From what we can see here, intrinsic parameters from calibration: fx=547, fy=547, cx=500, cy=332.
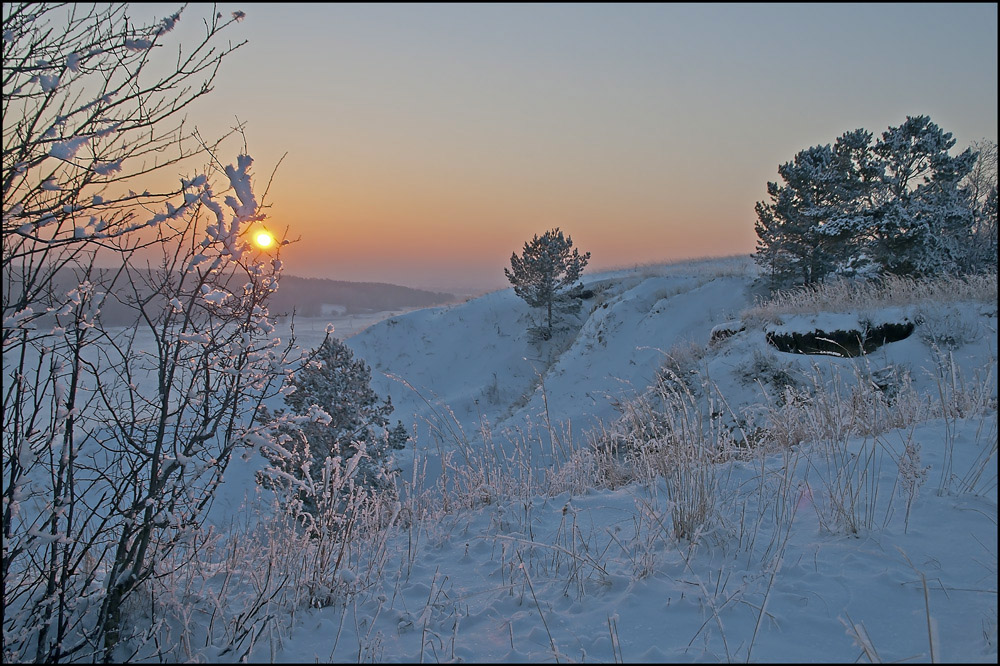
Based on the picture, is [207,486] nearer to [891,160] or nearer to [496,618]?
[496,618]

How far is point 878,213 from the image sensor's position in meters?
15.4

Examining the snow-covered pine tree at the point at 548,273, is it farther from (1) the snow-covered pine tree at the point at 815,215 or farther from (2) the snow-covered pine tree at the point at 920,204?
(2) the snow-covered pine tree at the point at 920,204

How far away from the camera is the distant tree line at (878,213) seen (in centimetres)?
1388

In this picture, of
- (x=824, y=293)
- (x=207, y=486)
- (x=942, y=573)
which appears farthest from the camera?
(x=824, y=293)

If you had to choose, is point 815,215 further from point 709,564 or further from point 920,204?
point 709,564

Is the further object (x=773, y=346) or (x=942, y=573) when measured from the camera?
(x=773, y=346)

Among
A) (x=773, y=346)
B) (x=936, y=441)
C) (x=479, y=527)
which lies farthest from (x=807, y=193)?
(x=479, y=527)

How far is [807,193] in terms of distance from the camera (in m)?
19.2

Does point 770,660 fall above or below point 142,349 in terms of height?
below

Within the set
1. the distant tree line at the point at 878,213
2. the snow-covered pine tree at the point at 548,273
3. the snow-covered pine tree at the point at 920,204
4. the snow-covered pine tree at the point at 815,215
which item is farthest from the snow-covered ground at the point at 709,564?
the snow-covered pine tree at the point at 548,273

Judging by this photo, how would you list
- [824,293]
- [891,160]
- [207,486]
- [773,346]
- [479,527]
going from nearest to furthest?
[207,486]
[479,527]
[773,346]
[824,293]
[891,160]

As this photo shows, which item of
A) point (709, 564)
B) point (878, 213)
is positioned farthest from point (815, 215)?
point (709, 564)

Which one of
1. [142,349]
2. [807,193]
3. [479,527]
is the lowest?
[479,527]

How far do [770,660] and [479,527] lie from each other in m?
2.11
